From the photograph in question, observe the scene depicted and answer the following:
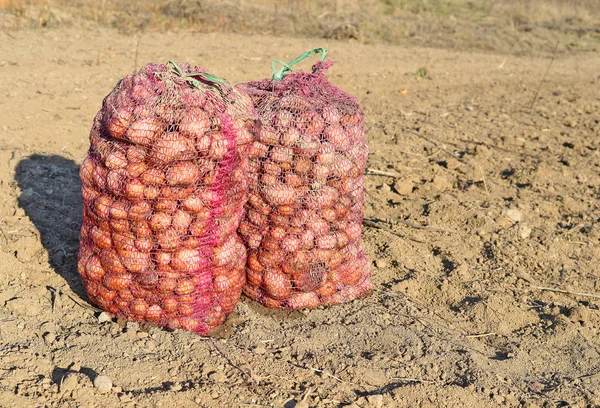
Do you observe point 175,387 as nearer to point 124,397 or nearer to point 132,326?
point 124,397

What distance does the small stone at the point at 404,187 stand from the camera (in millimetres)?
5574

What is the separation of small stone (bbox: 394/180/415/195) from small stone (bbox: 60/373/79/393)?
340cm

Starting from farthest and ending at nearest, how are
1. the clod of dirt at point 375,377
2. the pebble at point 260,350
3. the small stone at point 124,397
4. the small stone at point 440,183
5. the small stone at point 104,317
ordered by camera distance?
the small stone at point 440,183 < the small stone at point 104,317 < the pebble at point 260,350 < the clod of dirt at point 375,377 < the small stone at point 124,397

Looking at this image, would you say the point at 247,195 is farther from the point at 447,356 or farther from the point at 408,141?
the point at 408,141

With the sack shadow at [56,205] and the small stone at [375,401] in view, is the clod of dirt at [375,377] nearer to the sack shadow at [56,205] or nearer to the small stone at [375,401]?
the small stone at [375,401]

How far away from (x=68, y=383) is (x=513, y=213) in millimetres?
3766

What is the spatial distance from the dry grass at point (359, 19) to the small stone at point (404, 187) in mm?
6880

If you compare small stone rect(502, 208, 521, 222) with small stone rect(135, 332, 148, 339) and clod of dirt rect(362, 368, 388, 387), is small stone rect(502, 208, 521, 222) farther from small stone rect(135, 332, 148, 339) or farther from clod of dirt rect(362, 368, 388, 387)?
small stone rect(135, 332, 148, 339)

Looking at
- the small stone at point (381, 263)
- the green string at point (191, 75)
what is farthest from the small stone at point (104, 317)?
the small stone at point (381, 263)

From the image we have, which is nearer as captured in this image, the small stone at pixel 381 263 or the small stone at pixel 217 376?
the small stone at pixel 217 376

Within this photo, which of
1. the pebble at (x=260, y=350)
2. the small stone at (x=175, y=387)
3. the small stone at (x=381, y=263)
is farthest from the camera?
the small stone at (x=381, y=263)

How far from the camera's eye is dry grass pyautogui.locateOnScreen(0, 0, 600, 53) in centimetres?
1120

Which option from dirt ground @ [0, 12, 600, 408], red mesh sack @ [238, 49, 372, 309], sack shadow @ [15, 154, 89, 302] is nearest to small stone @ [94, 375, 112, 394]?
dirt ground @ [0, 12, 600, 408]

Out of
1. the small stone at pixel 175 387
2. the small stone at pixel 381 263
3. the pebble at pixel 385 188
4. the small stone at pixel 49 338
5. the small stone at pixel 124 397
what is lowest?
the small stone at pixel 49 338
